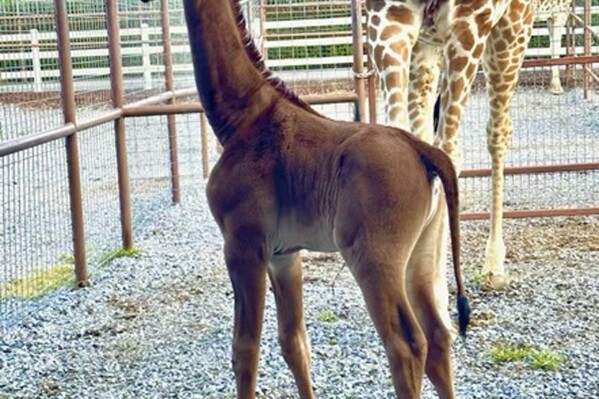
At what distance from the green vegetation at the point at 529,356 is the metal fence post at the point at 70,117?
2733 millimetres

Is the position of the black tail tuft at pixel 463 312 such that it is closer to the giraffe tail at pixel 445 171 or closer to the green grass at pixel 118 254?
the giraffe tail at pixel 445 171

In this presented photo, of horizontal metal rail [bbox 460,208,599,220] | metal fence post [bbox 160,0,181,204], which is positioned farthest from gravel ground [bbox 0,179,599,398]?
metal fence post [bbox 160,0,181,204]

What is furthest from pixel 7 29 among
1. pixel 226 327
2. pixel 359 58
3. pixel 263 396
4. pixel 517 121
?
pixel 517 121

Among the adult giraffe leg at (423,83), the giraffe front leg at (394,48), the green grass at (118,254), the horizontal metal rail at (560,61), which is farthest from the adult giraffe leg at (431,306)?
the horizontal metal rail at (560,61)

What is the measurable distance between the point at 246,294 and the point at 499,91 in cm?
310

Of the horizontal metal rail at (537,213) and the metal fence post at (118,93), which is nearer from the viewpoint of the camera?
the metal fence post at (118,93)

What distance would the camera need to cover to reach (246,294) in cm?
340

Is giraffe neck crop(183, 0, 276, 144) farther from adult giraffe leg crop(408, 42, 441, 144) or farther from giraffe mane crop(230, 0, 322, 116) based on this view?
adult giraffe leg crop(408, 42, 441, 144)

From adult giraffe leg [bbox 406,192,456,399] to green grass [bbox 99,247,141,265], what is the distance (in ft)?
11.6

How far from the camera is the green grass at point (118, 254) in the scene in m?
6.67

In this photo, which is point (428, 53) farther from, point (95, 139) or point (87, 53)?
point (95, 139)

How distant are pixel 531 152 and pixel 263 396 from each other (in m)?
7.45

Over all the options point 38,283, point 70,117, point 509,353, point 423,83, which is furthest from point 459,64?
point 38,283

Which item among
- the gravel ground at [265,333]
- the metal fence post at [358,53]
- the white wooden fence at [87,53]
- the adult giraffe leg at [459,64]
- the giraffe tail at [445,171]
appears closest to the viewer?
the giraffe tail at [445,171]
